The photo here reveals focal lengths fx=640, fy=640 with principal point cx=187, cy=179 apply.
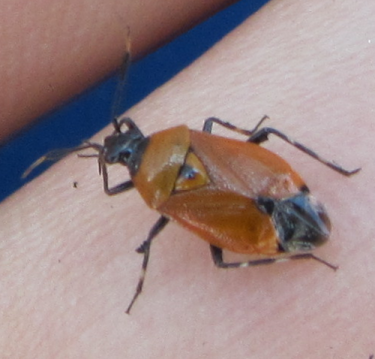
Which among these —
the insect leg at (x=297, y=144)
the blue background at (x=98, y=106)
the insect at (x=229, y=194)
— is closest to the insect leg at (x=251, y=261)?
the insect at (x=229, y=194)

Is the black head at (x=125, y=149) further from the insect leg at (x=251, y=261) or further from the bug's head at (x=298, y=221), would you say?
the bug's head at (x=298, y=221)

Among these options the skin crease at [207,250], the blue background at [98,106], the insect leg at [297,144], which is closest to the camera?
the skin crease at [207,250]

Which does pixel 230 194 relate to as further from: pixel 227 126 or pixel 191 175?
pixel 227 126

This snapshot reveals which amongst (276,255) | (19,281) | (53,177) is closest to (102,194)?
(53,177)

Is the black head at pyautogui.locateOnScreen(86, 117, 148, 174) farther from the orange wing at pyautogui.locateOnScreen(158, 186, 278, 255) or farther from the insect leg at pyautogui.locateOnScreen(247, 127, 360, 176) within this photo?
the insect leg at pyautogui.locateOnScreen(247, 127, 360, 176)

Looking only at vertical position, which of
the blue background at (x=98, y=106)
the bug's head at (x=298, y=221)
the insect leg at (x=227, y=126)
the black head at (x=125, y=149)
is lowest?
the blue background at (x=98, y=106)

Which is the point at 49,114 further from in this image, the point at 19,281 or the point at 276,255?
the point at 276,255

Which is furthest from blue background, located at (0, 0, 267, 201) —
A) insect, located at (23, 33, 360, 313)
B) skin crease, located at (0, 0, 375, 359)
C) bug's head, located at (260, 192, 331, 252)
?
bug's head, located at (260, 192, 331, 252)

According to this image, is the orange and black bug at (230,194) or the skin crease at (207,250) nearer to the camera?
the orange and black bug at (230,194)
